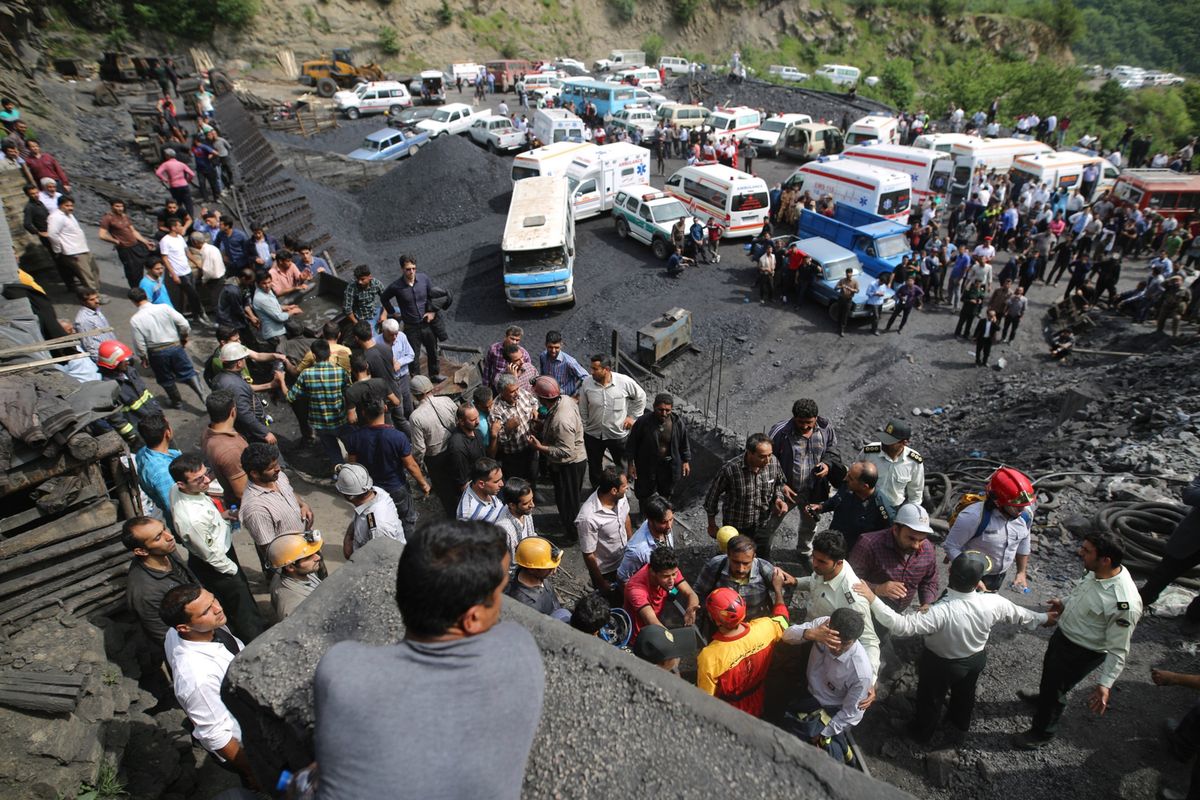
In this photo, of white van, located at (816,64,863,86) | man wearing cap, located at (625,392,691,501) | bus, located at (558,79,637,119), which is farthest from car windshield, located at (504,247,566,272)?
white van, located at (816,64,863,86)

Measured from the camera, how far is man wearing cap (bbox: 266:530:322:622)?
407cm

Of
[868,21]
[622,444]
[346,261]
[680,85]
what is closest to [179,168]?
[346,261]

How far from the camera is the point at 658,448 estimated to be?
20.8 ft

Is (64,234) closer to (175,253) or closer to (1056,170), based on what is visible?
(175,253)

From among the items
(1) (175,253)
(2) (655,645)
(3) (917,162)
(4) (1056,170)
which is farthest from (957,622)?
(4) (1056,170)

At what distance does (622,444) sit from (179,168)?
42.5 feet

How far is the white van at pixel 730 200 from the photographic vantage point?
62.6 feet

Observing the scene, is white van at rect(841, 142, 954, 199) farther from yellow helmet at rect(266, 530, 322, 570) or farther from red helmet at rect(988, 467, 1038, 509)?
yellow helmet at rect(266, 530, 322, 570)

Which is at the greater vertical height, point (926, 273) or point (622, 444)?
point (622, 444)

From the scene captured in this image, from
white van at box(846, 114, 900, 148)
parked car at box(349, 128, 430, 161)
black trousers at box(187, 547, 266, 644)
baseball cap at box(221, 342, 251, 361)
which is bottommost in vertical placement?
parked car at box(349, 128, 430, 161)

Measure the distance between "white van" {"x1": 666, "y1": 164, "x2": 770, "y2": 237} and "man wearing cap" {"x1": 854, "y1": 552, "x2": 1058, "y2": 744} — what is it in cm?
1658

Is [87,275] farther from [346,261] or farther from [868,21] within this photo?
[868,21]

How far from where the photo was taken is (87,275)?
1041 cm

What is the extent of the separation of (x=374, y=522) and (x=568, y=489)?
232 centimetres
